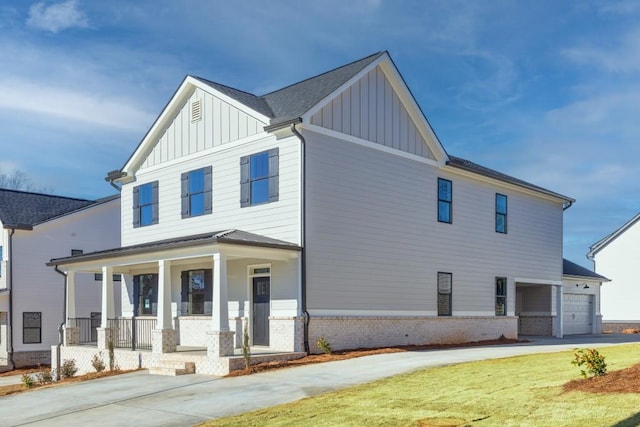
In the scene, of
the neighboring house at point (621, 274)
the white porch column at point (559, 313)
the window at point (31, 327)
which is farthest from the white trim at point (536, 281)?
the window at point (31, 327)

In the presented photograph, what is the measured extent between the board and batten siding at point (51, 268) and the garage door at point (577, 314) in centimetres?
2217

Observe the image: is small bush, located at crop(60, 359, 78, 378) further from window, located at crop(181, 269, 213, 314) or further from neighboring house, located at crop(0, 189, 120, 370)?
neighboring house, located at crop(0, 189, 120, 370)

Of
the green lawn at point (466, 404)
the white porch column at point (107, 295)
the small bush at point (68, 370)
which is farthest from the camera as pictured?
the white porch column at point (107, 295)

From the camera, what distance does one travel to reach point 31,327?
30.9 meters

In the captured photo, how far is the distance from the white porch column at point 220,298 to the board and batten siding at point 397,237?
2806mm

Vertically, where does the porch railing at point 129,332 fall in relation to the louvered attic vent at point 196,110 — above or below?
below

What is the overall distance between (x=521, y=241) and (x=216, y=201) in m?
13.8

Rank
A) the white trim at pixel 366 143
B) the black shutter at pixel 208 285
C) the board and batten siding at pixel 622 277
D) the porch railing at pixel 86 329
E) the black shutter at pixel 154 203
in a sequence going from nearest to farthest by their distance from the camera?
1. the white trim at pixel 366 143
2. the black shutter at pixel 208 285
3. the porch railing at pixel 86 329
4. the black shutter at pixel 154 203
5. the board and batten siding at pixel 622 277

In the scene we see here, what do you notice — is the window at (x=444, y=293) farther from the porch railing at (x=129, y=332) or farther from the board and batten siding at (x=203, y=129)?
the porch railing at (x=129, y=332)

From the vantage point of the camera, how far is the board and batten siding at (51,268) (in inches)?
1206

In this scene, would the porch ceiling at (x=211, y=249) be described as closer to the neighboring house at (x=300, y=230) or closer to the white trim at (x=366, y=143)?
the neighboring house at (x=300, y=230)

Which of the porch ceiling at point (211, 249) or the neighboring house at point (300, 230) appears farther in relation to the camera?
the neighboring house at point (300, 230)

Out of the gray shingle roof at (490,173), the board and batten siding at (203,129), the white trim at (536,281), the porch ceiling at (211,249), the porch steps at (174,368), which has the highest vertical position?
the board and batten siding at (203,129)

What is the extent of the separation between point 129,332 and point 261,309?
556cm
